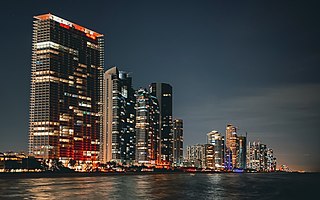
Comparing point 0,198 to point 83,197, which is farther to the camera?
point 83,197

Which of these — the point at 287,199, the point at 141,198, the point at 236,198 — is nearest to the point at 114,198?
the point at 141,198

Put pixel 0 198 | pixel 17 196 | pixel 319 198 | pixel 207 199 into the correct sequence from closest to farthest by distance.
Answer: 1. pixel 0 198
2. pixel 17 196
3. pixel 207 199
4. pixel 319 198

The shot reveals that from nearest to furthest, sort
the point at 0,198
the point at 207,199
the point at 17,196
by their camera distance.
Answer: the point at 0,198 → the point at 17,196 → the point at 207,199

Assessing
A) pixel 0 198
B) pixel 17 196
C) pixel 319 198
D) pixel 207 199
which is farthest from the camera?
pixel 319 198

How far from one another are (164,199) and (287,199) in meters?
32.3

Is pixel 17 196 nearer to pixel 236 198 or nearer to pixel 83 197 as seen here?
pixel 83 197

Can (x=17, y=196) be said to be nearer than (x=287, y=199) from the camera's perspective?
Yes

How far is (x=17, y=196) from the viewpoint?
342 feet

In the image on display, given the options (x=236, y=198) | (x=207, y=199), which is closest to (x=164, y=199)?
(x=207, y=199)

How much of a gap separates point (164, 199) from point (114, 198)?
1128 cm

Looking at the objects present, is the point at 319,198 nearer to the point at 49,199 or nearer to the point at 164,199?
the point at 164,199

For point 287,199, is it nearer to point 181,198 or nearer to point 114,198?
point 181,198

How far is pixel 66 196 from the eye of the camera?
348 ft

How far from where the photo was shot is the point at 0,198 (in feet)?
321
